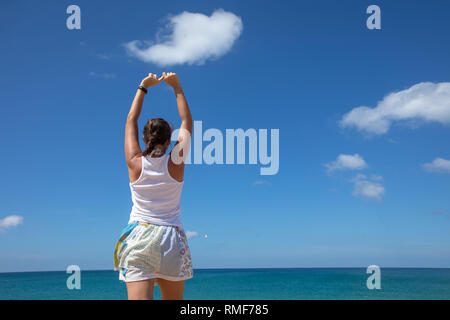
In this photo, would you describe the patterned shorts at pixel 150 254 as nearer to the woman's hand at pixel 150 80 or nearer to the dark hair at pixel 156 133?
the dark hair at pixel 156 133

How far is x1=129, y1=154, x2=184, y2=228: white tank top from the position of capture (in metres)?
2.38

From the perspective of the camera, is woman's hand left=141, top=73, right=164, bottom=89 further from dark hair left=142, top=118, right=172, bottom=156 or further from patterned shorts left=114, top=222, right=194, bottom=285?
patterned shorts left=114, top=222, right=194, bottom=285

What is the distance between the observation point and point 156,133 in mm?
2463

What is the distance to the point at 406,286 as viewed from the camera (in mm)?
45125

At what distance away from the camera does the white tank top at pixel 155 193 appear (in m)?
2.38

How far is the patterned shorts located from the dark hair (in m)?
0.52
